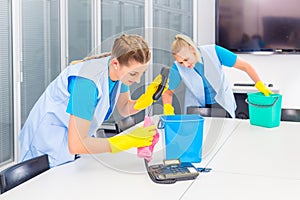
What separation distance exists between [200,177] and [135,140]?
0.29 metres

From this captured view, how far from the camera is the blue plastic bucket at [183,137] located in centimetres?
167

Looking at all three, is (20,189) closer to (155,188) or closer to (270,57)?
(155,188)

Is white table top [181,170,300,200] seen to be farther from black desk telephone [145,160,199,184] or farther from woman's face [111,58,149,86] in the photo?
woman's face [111,58,149,86]

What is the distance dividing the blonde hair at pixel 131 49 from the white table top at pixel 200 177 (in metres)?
0.43

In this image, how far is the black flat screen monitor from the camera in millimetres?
3824

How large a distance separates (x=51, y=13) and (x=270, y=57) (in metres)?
2.06

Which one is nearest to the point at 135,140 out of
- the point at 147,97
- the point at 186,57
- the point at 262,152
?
the point at 147,97

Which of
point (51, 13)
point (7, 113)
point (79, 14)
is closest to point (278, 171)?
point (7, 113)

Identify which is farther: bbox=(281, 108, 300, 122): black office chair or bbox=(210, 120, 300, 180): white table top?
bbox=(281, 108, 300, 122): black office chair

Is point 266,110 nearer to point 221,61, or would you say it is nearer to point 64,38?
point 221,61

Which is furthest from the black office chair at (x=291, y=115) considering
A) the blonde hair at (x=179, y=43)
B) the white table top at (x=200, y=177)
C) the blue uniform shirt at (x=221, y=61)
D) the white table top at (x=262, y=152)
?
the blonde hair at (x=179, y=43)

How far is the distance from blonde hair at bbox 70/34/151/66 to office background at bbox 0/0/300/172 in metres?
1.04

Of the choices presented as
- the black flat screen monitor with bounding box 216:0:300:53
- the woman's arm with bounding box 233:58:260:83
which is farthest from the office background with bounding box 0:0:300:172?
the woman's arm with bounding box 233:58:260:83

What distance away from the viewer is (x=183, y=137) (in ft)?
5.61
